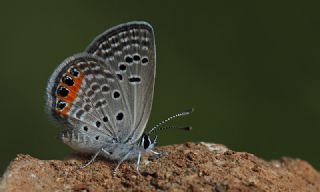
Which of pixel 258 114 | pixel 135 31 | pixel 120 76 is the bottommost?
pixel 258 114

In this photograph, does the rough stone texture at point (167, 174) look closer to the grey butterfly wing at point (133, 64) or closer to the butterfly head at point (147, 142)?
the butterfly head at point (147, 142)

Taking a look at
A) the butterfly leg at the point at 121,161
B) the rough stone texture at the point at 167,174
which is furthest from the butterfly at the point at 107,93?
the rough stone texture at the point at 167,174

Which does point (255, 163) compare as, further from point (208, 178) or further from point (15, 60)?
point (15, 60)

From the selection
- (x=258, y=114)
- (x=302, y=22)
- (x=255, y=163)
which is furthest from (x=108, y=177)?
(x=302, y=22)

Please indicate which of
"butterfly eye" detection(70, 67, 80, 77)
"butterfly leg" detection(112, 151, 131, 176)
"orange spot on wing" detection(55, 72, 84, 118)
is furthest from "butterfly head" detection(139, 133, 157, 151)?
"butterfly eye" detection(70, 67, 80, 77)

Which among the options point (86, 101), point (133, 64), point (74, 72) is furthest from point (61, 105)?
point (133, 64)

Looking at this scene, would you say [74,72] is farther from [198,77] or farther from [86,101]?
[198,77]
